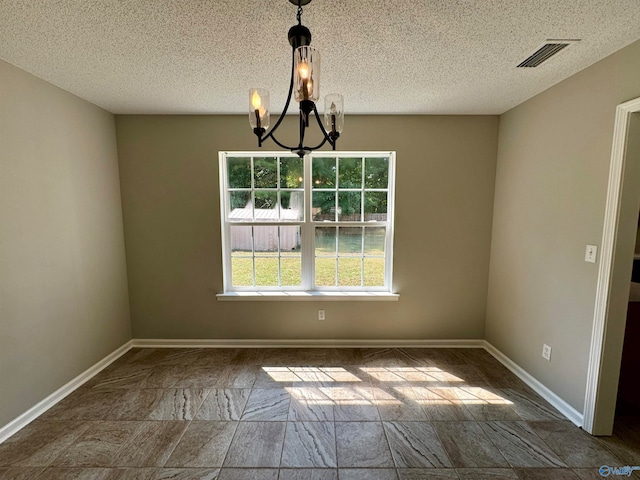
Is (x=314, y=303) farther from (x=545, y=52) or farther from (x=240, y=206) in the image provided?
(x=545, y=52)

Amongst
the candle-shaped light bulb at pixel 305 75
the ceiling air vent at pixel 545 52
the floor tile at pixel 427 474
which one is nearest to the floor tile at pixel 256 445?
the floor tile at pixel 427 474

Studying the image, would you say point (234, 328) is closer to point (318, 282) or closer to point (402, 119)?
point (318, 282)

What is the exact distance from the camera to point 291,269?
10.1 feet

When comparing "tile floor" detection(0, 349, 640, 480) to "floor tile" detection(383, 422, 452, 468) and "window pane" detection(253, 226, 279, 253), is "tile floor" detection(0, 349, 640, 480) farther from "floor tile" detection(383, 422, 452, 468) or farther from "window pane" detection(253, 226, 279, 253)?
"window pane" detection(253, 226, 279, 253)

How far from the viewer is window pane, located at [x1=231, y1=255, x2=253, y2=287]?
3.05m

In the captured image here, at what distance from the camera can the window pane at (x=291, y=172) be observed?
2961 millimetres

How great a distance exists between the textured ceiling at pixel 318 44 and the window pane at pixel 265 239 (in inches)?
50.6

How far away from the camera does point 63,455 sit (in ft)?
5.49

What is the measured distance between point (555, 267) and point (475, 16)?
184 cm

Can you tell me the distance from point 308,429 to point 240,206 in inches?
84.5

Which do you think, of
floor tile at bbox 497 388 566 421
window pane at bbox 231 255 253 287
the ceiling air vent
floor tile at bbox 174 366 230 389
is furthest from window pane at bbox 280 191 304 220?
floor tile at bbox 497 388 566 421

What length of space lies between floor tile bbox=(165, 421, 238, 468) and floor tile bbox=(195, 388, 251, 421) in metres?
0.06

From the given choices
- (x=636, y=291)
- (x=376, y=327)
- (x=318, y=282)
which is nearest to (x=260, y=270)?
(x=318, y=282)

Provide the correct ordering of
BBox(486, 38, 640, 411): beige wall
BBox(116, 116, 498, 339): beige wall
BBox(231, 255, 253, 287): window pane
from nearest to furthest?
BBox(486, 38, 640, 411): beige wall
BBox(116, 116, 498, 339): beige wall
BBox(231, 255, 253, 287): window pane
